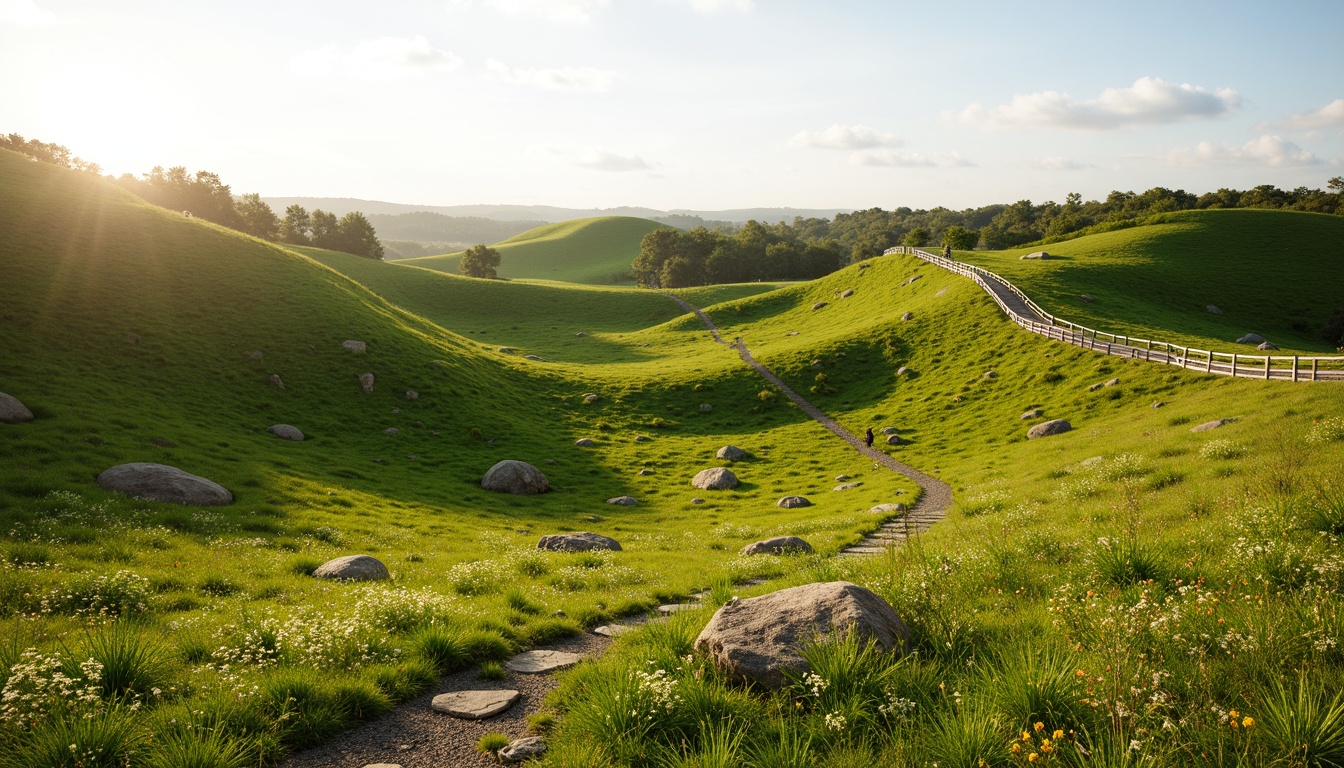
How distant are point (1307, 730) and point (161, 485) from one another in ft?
101

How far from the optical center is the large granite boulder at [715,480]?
137 ft

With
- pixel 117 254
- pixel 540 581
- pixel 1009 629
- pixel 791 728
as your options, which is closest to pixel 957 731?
pixel 791 728

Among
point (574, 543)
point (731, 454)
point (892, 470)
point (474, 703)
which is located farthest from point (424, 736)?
point (731, 454)

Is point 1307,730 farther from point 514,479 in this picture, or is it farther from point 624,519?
point 514,479

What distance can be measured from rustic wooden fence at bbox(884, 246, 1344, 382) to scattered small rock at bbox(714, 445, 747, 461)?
98.8 ft

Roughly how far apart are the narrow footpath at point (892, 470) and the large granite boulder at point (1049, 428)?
8.65 m

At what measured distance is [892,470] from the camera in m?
42.0

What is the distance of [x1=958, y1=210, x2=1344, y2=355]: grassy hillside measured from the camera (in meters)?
63.2

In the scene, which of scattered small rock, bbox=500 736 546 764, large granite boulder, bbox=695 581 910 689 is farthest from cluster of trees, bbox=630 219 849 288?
scattered small rock, bbox=500 736 546 764

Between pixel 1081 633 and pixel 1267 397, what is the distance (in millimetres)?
33388

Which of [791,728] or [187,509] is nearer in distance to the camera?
[791,728]

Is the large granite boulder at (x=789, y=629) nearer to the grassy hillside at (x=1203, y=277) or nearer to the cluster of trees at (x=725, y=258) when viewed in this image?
the grassy hillside at (x=1203, y=277)

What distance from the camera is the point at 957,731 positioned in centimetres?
649

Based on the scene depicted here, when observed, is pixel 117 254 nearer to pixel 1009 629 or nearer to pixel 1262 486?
pixel 1009 629
